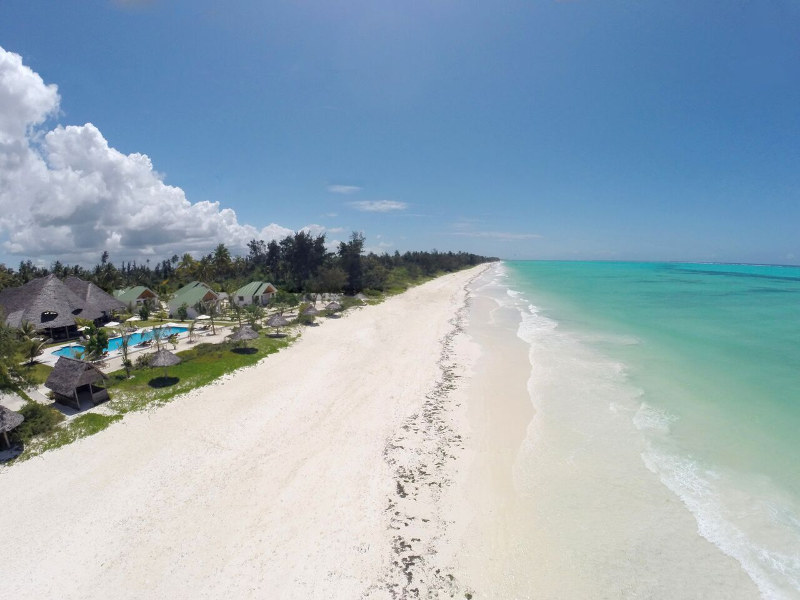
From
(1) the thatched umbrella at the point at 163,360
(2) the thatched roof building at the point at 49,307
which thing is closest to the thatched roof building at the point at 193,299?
(2) the thatched roof building at the point at 49,307

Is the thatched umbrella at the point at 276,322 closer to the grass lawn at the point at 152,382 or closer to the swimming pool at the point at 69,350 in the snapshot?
the grass lawn at the point at 152,382

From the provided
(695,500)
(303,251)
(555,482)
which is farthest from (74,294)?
(695,500)

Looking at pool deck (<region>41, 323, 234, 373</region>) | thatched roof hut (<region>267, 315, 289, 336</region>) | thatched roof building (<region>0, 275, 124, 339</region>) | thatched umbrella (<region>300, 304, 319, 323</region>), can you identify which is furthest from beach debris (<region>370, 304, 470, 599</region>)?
thatched roof building (<region>0, 275, 124, 339</region>)

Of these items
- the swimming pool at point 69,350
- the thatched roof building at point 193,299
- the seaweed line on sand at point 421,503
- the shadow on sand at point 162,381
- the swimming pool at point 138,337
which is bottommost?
the seaweed line on sand at point 421,503

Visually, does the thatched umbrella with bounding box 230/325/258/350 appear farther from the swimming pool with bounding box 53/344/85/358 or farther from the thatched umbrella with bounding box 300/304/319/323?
the swimming pool with bounding box 53/344/85/358

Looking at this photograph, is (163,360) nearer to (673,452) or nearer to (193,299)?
(193,299)
